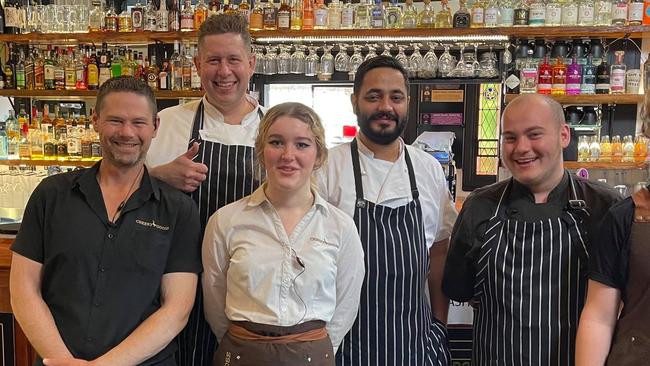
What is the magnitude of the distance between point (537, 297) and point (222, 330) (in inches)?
39.5

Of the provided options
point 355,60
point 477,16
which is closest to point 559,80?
point 477,16

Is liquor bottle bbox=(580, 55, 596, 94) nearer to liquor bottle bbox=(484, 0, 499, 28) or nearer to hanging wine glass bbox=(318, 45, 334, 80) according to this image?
liquor bottle bbox=(484, 0, 499, 28)

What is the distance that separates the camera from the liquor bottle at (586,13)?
13.0ft

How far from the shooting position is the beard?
84.6 inches

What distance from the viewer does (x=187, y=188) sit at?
2.13 m

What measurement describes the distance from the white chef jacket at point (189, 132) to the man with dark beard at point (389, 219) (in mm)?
341

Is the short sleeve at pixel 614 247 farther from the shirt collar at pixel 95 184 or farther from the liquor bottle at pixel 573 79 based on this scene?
the liquor bottle at pixel 573 79

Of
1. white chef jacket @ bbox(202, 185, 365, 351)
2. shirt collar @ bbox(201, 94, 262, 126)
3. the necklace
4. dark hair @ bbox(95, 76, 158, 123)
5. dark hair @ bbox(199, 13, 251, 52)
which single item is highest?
dark hair @ bbox(199, 13, 251, 52)

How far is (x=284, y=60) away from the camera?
442cm

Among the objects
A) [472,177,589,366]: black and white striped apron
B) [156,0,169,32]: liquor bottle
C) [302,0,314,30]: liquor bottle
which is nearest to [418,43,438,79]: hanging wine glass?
[302,0,314,30]: liquor bottle

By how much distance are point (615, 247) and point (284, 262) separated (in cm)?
93

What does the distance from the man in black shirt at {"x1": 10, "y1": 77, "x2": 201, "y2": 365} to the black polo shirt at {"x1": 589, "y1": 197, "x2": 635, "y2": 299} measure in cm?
121

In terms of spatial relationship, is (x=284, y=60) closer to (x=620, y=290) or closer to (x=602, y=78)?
(x=602, y=78)

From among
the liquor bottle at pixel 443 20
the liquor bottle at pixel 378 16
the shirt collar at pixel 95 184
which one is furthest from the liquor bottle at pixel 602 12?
the shirt collar at pixel 95 184
